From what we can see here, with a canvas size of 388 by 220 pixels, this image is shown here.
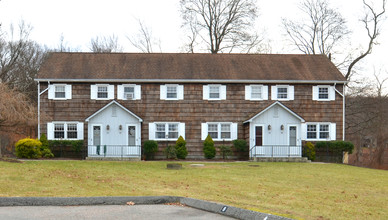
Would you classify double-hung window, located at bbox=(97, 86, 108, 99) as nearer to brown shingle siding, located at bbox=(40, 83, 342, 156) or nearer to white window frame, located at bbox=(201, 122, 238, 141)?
brown shingle siding, located at bbox=(40, 83, 342, 156)

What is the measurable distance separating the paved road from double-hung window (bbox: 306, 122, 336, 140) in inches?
812

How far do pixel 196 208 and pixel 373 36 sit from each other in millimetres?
35616

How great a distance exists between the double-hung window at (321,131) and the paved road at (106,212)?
2062cm

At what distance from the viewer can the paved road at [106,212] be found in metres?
9.22

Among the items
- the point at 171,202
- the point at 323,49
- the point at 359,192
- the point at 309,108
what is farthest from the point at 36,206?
the point at 323,49

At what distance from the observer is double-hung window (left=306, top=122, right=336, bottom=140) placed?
1166 inches

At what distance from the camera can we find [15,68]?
44.5 metres

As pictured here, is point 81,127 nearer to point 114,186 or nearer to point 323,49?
point 114,186

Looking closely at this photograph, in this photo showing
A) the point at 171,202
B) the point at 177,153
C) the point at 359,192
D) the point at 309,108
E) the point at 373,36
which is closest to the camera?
the point at 171,202

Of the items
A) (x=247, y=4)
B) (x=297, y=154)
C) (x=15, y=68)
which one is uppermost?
(x=247, y=4)

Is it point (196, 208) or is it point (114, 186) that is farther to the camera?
point (114, 186)

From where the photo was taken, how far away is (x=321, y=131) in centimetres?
2969

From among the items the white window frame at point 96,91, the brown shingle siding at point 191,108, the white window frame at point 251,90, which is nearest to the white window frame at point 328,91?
the brown shingle siding at point 191,108

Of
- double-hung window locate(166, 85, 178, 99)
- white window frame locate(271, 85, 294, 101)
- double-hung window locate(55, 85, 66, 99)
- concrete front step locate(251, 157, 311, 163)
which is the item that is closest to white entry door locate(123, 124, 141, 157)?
double-hung window locate(166, 85, 178, 99)
